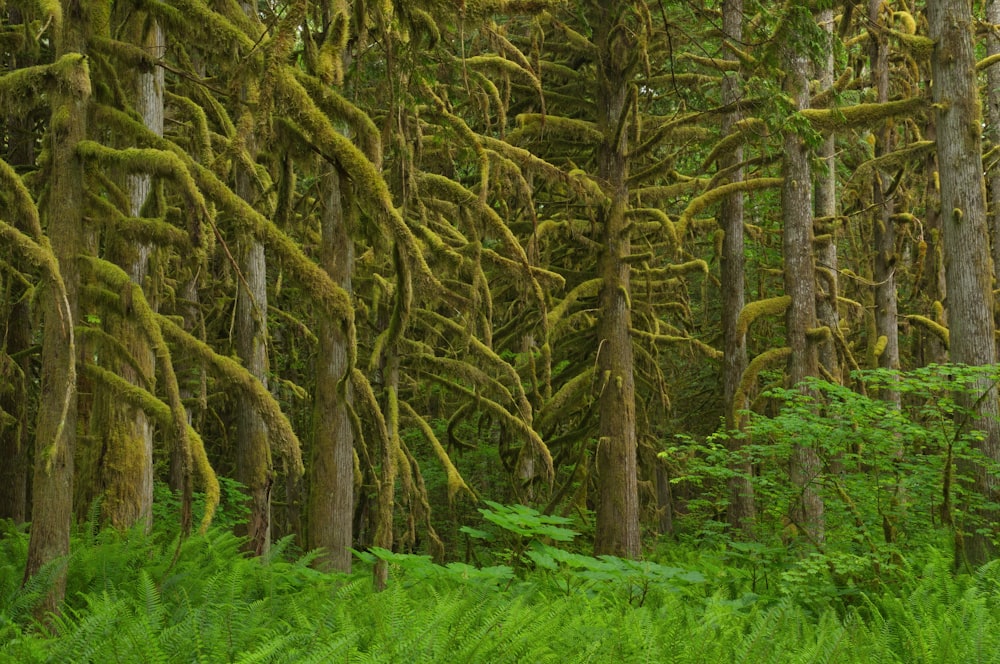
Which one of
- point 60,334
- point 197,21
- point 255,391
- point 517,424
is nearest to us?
point 60,334

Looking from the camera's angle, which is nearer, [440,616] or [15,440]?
[440,616]

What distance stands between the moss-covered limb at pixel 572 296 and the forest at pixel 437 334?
96 millimetres

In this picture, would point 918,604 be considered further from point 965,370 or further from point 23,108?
point 23,108

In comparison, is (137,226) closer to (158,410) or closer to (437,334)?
(158,410)

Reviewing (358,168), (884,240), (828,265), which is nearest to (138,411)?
(358,168)

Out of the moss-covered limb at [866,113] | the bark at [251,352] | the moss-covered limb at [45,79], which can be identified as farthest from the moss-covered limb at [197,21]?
the moss-covered limb at [866,113]

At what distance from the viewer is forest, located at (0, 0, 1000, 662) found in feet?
14.8

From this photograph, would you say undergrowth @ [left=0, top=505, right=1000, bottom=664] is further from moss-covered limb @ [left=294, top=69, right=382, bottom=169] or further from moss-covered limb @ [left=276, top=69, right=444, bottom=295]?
moss-covered limb @ [left=294, top=69, right=382, bottom=169]

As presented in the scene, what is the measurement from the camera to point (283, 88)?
14.9 ft

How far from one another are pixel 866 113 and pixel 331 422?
666 cm

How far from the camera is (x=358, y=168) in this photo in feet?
16.2

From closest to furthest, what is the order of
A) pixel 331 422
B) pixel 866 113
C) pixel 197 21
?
1. pixel 197 21
2. pixel 331 422
3. pixel 866 113

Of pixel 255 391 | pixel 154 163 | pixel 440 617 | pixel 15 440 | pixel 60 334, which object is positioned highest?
pixel 154 163

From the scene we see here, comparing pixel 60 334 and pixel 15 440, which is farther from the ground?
pixel 60 334
